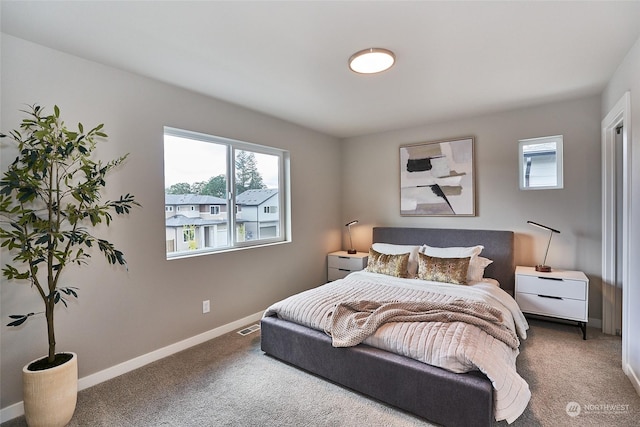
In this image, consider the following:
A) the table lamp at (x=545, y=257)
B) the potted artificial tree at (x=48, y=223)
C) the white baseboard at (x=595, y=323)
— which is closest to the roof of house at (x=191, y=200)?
the potted artificial tree at (x=48, y=223)

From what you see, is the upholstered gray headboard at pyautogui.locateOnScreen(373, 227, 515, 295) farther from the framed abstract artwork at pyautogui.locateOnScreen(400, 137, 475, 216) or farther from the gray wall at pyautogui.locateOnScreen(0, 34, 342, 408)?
the gray wall at pyautogui.locateOnScreen(0, 34, 342, 408)

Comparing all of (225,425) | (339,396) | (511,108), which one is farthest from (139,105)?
(511,108)

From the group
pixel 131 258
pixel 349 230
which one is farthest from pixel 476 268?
pixel 131 258

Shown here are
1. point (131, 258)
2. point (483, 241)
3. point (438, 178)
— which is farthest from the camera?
point (438, 178)

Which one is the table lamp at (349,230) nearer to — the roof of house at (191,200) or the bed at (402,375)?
the bed at (402,375)

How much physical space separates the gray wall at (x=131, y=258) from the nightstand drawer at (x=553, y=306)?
286 centimetres

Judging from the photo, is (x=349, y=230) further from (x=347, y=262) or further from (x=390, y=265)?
(x=390, y=265)

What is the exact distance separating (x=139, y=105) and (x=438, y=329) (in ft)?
9.71

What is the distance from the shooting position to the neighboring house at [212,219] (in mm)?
2918

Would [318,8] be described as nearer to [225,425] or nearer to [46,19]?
[46,19]

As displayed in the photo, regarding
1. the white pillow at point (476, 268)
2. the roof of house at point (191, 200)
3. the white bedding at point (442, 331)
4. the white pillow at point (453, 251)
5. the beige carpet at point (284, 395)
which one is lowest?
the beige carpet at point (284, 395)

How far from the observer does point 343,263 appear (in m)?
4.56

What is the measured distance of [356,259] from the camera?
14.4 ft

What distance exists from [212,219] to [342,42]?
2.16 metres
